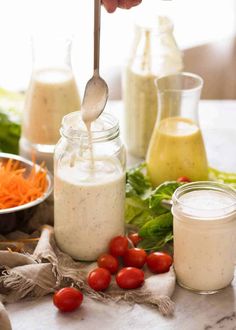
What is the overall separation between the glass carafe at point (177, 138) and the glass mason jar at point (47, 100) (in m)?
0.29

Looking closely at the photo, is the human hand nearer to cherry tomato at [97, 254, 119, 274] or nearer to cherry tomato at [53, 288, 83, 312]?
cherry tomato at [97, 254, 119, 274]

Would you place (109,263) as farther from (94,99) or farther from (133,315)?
(94,99)

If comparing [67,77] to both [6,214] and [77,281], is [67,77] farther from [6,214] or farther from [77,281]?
[77,281]

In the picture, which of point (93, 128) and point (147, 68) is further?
point (147, 68)

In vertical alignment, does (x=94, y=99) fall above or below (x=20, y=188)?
above

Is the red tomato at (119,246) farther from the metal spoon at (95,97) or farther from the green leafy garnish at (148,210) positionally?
the metal spoon at (95,97)

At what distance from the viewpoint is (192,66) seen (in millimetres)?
3201

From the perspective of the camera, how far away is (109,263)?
195 cm

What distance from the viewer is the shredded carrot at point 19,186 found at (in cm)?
208

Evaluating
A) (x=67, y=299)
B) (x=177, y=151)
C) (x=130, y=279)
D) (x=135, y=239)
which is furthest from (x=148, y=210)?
(x=67, y=299)

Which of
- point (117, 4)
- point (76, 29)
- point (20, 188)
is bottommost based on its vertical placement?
point (76, 29)

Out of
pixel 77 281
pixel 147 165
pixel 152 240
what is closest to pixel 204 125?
pixel 147 165

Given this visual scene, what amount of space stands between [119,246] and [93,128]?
0.29 meters

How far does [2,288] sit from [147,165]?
2.01 feet
